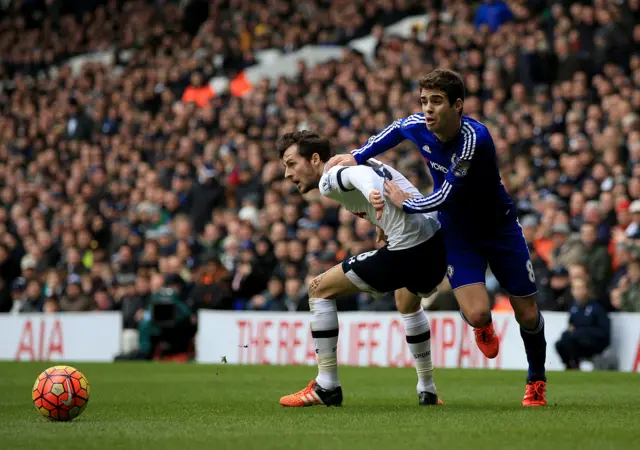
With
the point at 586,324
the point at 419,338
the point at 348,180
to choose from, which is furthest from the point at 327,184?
the point at 586,324

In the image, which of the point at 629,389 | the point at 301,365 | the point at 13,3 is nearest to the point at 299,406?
the point at 629,389

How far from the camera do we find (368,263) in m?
8.72

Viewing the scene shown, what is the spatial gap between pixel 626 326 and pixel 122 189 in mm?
13959

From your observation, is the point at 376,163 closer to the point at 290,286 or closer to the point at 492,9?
the point at 290,286

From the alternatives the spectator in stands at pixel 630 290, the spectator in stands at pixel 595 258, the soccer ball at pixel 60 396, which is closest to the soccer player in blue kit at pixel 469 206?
the soccer ball at pixel 60 396

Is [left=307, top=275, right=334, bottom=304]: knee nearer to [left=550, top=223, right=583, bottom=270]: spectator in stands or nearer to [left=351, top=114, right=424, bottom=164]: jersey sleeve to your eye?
[left=351, top=114, right=424, bottom=164]: jersey sleeve

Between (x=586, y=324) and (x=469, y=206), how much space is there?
21.3 feet

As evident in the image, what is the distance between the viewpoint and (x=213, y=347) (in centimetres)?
1905

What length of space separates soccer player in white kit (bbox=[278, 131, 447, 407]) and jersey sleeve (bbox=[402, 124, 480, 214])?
28 centimetres

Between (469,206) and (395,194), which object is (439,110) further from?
(469,206)

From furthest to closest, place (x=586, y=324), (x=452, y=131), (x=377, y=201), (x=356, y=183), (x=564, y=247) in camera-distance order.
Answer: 1. (x=564, y=247)
2. (x=586, y=324)
3. (x=452, y=131)
4. (x=356, y=183)
5. (x=377, y=201)

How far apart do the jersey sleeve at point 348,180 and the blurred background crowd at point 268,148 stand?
707 cm

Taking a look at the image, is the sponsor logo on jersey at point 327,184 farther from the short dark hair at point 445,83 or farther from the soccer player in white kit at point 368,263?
the short dark hair at point 445,83

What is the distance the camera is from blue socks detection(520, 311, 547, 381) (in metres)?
8.94
